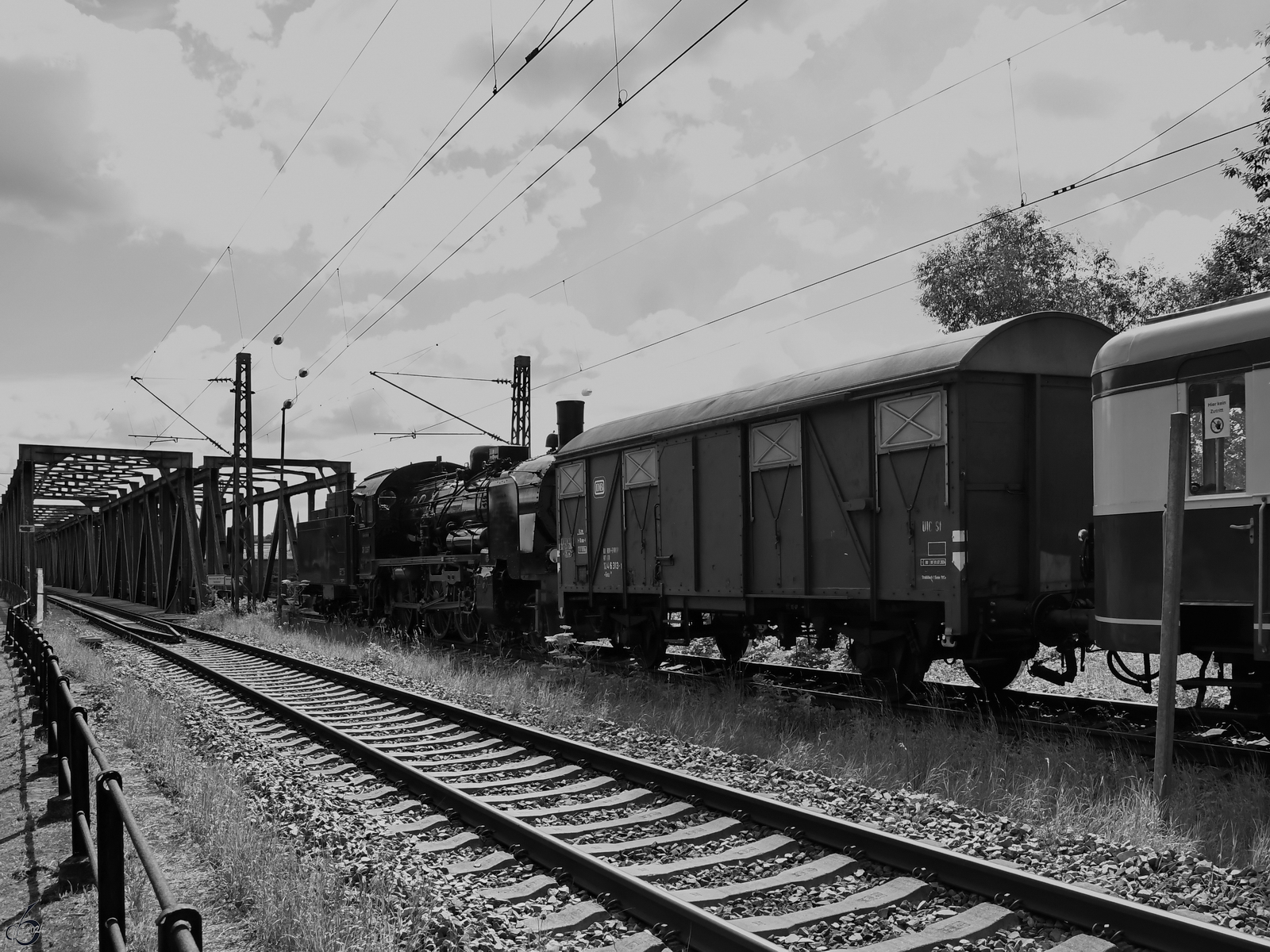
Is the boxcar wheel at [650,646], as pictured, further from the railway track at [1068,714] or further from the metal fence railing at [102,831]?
the metal fence railing at [102,831]

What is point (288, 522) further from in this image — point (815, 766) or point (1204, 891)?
point (1204, 891)

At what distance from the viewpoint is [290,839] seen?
6422 millimetres

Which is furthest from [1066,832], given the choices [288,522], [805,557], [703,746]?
[288,522]

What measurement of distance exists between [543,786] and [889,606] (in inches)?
166

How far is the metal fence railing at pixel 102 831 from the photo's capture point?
8.13ft

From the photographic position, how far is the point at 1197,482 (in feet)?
23.6

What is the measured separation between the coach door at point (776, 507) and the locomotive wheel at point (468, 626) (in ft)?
28.1

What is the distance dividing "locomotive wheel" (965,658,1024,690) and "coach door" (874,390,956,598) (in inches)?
61.0

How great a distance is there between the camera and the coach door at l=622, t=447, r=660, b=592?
13.5 meters

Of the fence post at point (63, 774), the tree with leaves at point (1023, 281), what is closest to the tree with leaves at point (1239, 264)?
the tree with leaves at point (1023, 281)

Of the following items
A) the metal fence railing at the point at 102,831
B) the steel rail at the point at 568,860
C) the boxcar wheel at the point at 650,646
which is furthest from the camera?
the boxcar wheel at the point at 650,646

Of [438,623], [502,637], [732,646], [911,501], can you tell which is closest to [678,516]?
[732,646]

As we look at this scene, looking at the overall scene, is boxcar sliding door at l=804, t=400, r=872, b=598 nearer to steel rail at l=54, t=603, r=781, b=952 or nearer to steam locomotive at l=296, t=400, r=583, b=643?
steel rail at l=54, t=603, r=781, b=952

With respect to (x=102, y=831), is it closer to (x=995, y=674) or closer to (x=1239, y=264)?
(x=995, y=674)
